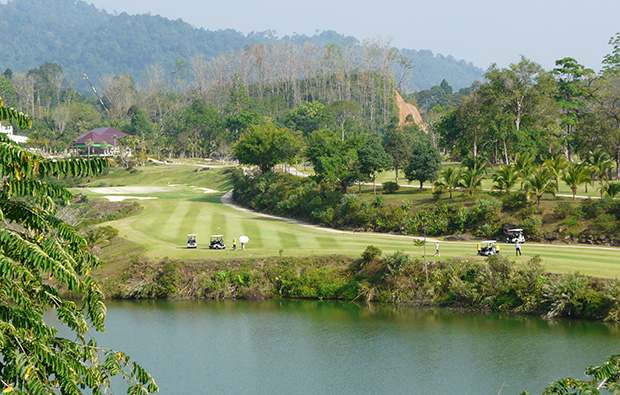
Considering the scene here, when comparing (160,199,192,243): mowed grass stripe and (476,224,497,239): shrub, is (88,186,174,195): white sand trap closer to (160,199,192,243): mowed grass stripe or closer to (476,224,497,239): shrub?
(160,199,192,243): mowed grass stripe

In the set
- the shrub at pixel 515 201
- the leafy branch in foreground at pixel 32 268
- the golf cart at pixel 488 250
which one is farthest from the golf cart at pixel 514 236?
the leafy branch in foreground at pixel 32 268

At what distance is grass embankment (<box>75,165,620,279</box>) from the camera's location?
162 feet

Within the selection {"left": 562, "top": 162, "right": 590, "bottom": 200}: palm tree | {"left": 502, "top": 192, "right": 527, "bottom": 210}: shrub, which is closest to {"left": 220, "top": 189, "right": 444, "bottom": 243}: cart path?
{"left": 502, "top": 192, "right": 527, "bottom": 210}: shrub

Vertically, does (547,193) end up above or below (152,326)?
above

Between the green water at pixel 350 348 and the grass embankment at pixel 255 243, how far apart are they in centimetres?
686

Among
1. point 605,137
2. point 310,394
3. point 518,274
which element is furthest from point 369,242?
point 605,137

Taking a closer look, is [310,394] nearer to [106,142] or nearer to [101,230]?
[101,230]

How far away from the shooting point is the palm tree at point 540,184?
61625 millimetres

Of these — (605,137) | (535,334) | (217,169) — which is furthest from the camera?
(217,169)

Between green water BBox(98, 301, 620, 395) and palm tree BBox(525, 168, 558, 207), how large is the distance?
74.9 feet

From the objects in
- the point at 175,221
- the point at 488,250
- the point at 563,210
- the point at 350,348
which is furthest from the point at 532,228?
the point at 175,221

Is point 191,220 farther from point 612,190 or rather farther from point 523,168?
point 612,190

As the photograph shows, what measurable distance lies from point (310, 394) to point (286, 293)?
19877mm

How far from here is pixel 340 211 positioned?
74.1 metres
